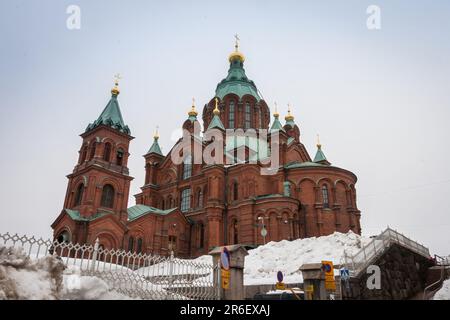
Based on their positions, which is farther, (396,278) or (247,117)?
(247,117)

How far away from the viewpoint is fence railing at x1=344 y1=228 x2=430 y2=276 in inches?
517

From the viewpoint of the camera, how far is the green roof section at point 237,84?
41.3 m

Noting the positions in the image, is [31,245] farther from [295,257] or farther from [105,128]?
[105,128]

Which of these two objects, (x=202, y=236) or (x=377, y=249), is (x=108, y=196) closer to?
(x=202, y=236)

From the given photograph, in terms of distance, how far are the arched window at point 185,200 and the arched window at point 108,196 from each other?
839 centimetres

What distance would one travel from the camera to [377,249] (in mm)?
15250

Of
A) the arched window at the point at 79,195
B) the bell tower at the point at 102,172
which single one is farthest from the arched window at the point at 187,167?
the arched window at the point at 79,195

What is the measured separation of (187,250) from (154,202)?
7.98m

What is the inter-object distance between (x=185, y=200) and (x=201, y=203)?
2.73 m

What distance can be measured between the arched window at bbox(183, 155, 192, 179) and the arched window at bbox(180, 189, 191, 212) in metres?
1.65

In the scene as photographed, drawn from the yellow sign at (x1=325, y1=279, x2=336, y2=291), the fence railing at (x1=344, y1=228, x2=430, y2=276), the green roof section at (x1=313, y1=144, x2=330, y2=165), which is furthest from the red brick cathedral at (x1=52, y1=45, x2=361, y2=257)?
the yellow sign at (x1=325, y1=279, x2=336, y2=291)

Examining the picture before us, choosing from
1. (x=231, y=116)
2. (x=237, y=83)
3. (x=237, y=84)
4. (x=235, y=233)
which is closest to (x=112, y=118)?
(x=235, y=233)

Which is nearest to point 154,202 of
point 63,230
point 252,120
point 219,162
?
point 219,162

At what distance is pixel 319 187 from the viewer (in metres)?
29.1
